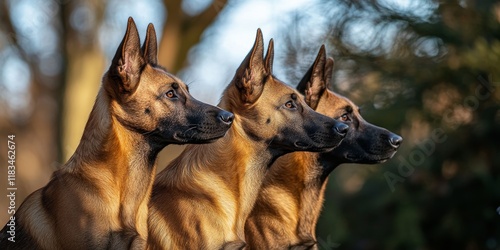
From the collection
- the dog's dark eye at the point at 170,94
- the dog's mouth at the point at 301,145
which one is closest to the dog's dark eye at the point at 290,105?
the dog's mouth at the point at 301,145

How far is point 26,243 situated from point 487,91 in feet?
38.9

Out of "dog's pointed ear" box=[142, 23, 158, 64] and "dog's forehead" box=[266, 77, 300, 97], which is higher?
"dog's pointed ear" box=[142, 23, 158, 64]

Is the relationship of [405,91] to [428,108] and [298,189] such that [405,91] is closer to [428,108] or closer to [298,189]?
[428,108]

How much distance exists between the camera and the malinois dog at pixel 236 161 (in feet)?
24.3

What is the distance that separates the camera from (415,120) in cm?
1755

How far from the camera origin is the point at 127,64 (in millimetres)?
7098

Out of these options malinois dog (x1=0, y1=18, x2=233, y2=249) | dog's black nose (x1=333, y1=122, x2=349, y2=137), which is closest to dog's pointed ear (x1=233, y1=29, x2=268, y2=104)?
dog's black nose (x1=333, y1=122, x2=349, y2=137)

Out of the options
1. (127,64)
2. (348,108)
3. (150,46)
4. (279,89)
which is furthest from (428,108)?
(127,64)

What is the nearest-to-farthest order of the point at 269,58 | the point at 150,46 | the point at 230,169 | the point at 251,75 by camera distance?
the point at 150,46
the point at 230,169
the point at 251,75
the point at 269,58

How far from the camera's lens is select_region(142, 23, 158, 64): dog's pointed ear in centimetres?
738

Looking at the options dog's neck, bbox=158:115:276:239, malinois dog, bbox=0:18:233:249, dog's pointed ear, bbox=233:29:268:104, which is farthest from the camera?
dog's pointed ear, bbox=233:29:268:104

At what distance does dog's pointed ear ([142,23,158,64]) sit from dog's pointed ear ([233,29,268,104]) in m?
0.95

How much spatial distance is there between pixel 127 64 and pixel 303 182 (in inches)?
96.8

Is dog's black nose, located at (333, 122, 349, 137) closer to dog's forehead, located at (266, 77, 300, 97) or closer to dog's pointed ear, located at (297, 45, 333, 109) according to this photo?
dog's forehead, located at (266, 77, 300, 97)
